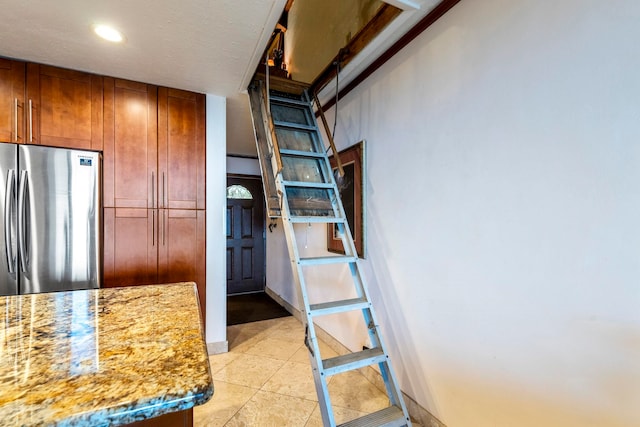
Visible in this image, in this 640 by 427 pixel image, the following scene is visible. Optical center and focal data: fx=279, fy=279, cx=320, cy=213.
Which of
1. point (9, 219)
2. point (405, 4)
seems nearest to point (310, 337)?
point (405, 4)

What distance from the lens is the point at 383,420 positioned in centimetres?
139

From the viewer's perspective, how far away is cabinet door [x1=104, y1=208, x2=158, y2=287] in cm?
235

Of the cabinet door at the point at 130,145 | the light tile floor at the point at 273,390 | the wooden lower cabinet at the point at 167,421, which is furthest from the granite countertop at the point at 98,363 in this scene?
the cabinet door at the point at 130,145

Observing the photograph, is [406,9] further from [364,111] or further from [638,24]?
[638,24]

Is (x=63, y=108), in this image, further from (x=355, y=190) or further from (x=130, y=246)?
(x=355, y=190)

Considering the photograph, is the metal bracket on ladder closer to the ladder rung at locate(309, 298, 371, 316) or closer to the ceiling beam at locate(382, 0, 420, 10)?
the ladder rung at locate(309, 298, 371, 316)

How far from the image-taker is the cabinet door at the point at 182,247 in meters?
2.53

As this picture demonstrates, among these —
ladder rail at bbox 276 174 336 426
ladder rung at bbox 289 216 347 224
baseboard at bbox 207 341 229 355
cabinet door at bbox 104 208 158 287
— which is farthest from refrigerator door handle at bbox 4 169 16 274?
ladder rung at bbox 289 216 347 224

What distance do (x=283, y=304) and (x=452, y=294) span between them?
10.3ft

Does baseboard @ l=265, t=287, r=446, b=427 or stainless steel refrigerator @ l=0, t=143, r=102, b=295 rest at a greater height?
stainless steel refrigerator @ l=0, t=143, r=102, b=295

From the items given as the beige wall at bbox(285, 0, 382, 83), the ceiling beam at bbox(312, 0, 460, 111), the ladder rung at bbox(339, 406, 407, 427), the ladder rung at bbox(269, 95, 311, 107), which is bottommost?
the ladder rung at bbox(339, 406, 407, 427)

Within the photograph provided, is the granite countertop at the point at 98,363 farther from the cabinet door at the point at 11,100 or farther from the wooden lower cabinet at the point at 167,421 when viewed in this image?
the cabinet door at the point at 11,100

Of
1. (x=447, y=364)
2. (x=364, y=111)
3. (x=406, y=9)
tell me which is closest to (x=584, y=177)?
(x=447, y=364)

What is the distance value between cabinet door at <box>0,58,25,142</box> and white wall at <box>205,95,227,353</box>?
132 centimetres
